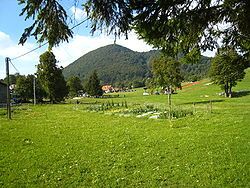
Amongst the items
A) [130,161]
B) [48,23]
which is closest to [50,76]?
[130,161]

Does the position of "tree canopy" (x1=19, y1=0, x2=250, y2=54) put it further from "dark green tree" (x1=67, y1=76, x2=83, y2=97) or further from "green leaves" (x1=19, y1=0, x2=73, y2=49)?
"dark green tree" (x1=67, y1=76, x2=83, y2=97)

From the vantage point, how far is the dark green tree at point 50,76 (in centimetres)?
6594

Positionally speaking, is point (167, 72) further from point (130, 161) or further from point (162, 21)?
point (162, 21)

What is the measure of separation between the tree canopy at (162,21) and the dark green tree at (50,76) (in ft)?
202

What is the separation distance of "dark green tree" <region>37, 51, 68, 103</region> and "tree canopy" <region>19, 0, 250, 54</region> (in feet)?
202

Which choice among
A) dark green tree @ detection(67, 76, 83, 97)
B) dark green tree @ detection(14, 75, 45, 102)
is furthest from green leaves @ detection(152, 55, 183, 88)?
dark green tree @ detection(67, 76, 83, 97)

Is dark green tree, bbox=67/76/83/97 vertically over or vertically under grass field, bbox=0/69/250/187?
over

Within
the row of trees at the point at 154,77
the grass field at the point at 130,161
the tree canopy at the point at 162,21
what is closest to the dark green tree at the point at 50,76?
the row of trees at the point at 154,77

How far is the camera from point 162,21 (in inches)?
248

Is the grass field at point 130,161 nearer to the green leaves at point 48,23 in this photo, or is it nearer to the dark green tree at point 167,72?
the green leaves at point 48,23

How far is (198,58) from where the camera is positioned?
7988 millimetres

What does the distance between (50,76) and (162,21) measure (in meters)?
62.6

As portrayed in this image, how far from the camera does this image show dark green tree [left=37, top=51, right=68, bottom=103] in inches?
2596

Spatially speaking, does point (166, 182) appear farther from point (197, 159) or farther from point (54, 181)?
point (54, 181)
